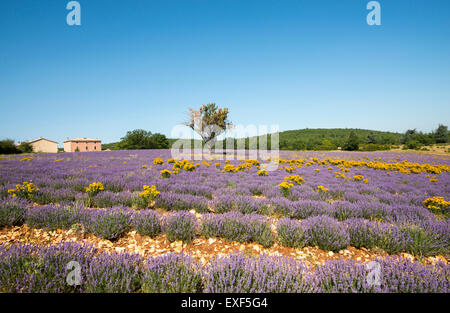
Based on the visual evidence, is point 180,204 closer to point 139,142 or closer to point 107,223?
point 107,223

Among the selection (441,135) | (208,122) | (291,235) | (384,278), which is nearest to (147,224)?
(291,235)

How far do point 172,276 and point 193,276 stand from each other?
0.23 meters

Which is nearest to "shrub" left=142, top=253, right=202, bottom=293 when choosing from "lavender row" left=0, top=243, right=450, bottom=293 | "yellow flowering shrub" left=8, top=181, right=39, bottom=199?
"lavender row" left=0, top=243, right=450, bottom=293

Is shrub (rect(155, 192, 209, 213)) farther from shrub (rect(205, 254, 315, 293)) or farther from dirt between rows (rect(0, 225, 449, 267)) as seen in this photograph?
shrub (rect(205, 254, 315, 293))

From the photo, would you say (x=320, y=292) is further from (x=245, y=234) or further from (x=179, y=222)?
(x=179, y=222)

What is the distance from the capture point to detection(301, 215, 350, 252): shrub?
2.95 m

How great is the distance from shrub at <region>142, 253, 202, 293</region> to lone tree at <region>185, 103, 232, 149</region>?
Result: 26249 millimetres

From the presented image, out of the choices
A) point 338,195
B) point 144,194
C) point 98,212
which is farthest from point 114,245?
point 338,195

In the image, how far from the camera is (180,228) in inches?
122

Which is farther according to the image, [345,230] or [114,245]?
[345,230]

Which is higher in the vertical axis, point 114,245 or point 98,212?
point 98,212

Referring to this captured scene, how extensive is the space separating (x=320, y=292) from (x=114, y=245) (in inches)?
117

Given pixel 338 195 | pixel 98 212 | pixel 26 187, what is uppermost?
pixel 26 187
